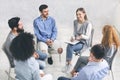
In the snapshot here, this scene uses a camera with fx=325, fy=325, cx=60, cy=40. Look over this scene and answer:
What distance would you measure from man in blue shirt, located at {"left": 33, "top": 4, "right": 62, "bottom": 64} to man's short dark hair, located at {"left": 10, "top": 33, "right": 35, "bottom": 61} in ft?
5.11

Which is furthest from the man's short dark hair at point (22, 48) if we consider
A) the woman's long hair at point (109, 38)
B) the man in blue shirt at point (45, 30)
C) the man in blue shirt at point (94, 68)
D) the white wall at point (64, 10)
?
the white wall at point (64, 10)

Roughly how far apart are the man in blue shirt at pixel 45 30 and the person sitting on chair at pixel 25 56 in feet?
4.95

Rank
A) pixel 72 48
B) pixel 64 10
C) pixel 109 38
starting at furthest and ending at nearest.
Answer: pixel 64 10 < pixel 72 48 < pixel 109 38

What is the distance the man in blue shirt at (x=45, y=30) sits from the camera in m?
5.73

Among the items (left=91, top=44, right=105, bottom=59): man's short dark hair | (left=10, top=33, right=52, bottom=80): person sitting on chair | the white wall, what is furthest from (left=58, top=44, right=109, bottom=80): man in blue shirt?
the white wall

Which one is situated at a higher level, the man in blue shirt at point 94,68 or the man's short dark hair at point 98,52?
the man's short dark hair at point 98,52

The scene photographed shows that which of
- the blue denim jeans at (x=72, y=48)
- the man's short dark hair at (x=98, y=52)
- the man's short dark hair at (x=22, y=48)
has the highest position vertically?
the man's short dark hair at (x=22, y=48)

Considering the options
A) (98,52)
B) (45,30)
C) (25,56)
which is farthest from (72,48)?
(25,56)

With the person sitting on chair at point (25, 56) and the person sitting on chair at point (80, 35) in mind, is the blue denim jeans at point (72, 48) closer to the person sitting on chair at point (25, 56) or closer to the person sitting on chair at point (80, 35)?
the person sitting on chair at point (80, 35)

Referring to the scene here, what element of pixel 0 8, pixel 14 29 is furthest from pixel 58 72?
pixel 0 8

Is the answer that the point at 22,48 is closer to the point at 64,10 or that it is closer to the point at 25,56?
the point at 25,56

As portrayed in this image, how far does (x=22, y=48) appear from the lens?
403 centimetres

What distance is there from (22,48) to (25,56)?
0.11 m

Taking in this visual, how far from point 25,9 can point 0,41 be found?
119 centimetres
